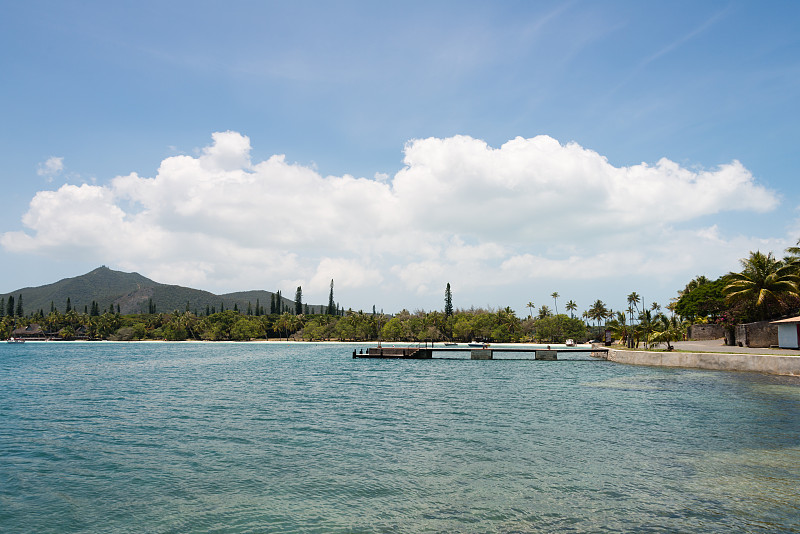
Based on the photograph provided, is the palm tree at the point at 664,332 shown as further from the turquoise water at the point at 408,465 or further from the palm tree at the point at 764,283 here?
the turquoise water at the point at 408,465

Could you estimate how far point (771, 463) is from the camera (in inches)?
690

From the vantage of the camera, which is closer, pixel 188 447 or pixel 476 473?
pixel 476 473

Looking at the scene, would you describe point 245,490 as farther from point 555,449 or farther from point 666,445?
point 666,445

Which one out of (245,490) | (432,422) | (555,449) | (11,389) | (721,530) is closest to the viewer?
(721,530)

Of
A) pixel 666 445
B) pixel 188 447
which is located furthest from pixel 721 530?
pixel 188 447

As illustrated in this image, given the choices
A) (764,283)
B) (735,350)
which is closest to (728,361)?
(735,350)

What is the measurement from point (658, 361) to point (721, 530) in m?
59.5

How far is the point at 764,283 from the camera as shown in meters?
70.9

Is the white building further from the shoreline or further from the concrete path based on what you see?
the shoreline

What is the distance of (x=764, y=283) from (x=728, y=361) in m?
25.8

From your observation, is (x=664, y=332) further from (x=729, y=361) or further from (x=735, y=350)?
(x=729, y=361)

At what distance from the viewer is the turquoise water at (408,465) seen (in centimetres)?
1286

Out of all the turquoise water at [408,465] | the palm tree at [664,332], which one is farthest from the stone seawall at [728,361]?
the turquoise water at [408,465]

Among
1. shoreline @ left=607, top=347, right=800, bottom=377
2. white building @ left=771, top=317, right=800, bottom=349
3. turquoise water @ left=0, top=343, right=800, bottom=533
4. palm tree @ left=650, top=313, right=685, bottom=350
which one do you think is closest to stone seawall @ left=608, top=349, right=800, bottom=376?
shoreline @ left=607, top=347, right=800, bottom=377
